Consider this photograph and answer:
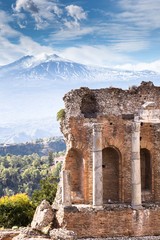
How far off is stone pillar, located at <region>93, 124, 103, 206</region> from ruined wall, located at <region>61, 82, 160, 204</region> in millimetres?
684

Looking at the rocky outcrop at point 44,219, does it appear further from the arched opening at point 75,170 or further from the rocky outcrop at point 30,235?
the arched opening at point 75,170

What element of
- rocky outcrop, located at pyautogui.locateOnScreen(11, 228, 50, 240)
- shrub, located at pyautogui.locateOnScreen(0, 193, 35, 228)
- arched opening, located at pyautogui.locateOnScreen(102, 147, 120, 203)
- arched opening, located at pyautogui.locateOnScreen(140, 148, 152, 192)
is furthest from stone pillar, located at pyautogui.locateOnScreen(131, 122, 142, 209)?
shrub, located at pyautogui.locateOnScreen(0, 193, 35, 228)

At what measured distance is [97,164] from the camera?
2528 centimetres

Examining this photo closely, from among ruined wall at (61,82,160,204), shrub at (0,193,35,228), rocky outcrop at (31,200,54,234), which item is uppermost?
ruined wall at (61,82,160,204)

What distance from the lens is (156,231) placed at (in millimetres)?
25406

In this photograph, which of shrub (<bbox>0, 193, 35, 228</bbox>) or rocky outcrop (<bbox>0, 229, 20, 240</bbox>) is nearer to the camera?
rocky outcrop (<bbox>0, 229, 20, 240</bbox>)

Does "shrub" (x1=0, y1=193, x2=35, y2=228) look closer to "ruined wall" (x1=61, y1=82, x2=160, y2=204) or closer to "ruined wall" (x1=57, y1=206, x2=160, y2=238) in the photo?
"ruined wall" (x1=61, y1=82, x2=160, y2=204)

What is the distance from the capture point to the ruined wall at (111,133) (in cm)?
2627

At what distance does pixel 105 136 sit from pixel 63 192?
3831mm

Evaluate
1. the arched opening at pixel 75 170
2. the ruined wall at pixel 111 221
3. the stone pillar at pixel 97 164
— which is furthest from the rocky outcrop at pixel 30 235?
the arched opening at pixel 75 170

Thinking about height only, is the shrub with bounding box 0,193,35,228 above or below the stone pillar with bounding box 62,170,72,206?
below

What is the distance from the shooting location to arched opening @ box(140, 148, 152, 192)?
2788 cm

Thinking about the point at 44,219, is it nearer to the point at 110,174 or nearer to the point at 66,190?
the point at 66,190

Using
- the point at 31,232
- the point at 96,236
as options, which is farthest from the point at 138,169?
the point at 31,232
